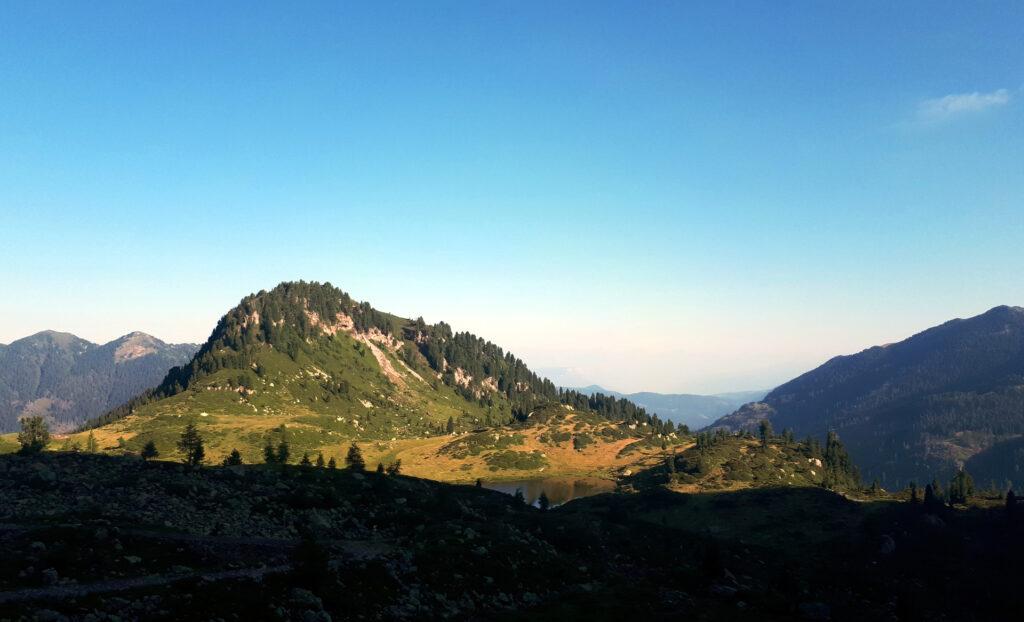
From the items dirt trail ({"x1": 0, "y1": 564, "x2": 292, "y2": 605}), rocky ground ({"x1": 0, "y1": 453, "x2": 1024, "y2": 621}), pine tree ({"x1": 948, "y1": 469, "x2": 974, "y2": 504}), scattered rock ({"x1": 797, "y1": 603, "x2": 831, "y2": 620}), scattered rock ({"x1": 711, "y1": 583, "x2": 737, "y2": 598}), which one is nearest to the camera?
dirt trail ({"x1": 0, "y1": 564, "x2": 292, "y2": 605})

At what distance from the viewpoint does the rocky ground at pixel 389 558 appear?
112 feet

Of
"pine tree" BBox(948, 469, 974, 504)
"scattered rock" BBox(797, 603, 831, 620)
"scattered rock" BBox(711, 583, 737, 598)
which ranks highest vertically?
"scattered rock" BBox(797, 603, 831, 620)

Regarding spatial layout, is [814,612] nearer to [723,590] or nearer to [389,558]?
[723,590]

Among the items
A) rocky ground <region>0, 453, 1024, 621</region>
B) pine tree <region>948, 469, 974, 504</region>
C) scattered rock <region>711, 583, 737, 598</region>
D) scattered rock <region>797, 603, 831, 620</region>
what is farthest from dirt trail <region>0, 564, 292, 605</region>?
pine tree <region>948, 469, 974, 504</region>

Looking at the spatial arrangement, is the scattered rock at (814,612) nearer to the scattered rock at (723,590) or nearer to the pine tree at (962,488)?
the scattered rock at (723,590)

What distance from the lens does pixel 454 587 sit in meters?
47.9

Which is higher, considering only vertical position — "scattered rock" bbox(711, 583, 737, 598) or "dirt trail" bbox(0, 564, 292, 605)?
"dirt trail" bbox(0, 564, 292, 605)

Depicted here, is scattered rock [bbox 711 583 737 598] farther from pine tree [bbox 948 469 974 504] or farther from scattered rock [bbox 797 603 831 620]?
pine tree [bbox 948 469 974 504]

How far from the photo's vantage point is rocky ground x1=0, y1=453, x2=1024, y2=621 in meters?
34.2

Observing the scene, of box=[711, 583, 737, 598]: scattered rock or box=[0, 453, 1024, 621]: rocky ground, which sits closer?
box=[0, 453, 1024, 621]: rocky ground

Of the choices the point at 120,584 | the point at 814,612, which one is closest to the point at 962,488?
the point at 814,612

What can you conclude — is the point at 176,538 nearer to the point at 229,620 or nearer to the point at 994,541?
the point at 229,620

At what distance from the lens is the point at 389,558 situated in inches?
1957

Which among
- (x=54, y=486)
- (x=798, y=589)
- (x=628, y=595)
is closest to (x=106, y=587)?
(x=54, y=486)
